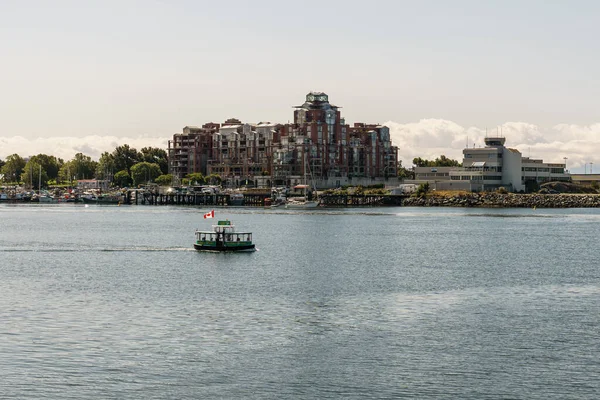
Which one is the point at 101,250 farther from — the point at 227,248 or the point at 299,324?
the point at 299,324

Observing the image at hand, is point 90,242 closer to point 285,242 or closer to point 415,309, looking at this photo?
point 285,242

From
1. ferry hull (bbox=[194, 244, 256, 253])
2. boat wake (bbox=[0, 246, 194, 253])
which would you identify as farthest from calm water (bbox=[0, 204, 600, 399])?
ferry hull (bbox=[194, 244, 256, 253])

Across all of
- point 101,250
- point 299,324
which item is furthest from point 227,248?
point 299,324

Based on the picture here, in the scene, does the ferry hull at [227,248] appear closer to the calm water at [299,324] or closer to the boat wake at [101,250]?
the calm water at [299,324]

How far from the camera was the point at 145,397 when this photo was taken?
41.7 metres

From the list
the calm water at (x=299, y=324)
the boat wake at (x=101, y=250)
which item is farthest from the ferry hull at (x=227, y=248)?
the boat wake at (x=101, y=250)

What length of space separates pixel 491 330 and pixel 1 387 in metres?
29.9

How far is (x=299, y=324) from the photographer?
5828cm

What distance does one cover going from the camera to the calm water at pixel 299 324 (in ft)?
145

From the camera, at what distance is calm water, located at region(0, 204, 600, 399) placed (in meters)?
44.2

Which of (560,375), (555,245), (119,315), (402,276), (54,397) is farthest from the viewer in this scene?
(555,245)

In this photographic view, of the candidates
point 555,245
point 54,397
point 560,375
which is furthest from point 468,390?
point 555,245

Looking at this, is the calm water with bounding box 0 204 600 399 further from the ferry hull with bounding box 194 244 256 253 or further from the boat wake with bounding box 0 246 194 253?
the ferry hull with bounding box 194 244 256 253

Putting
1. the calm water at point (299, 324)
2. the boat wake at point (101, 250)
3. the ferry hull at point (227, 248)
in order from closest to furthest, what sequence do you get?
the calm water at point (299, 324)
the ferry hull at point (227, 248)
the boat wake at point (101, 250)
